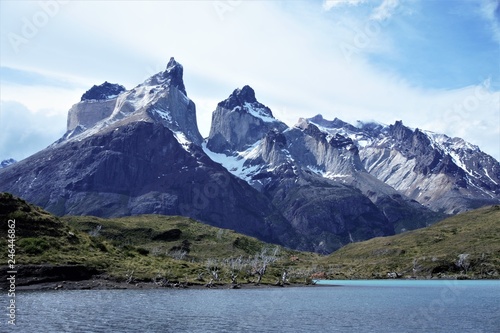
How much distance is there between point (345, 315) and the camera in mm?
83938

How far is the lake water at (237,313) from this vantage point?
220 feet

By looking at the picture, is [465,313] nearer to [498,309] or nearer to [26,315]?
[498,309]

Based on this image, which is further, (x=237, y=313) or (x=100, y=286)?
(x=100, y=286)

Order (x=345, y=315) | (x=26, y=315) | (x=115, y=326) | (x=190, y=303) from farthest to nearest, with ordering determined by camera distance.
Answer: (x=190, y=303) < (x=345, y=315) < (x=26, y=315) < (x=115, y=326)

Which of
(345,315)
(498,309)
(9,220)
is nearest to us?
(345,315)

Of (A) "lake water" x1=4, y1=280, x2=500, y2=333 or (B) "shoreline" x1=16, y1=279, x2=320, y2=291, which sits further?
(B) "shoreline" x1=16, y1=279, x2=320, y2=291

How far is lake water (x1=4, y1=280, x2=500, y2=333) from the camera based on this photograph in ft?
220

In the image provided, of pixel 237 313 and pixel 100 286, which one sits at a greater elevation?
pixel 100 286

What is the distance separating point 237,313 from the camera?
3280 inches

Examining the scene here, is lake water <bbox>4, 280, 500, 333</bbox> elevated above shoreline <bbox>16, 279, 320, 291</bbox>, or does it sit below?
below

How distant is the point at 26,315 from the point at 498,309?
242ft

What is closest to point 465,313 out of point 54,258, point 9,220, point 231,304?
point 231,304

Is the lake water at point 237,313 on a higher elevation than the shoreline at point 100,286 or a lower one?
lower

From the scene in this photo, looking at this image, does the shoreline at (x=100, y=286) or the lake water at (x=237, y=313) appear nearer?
the lake water at (x=237, y=313)
